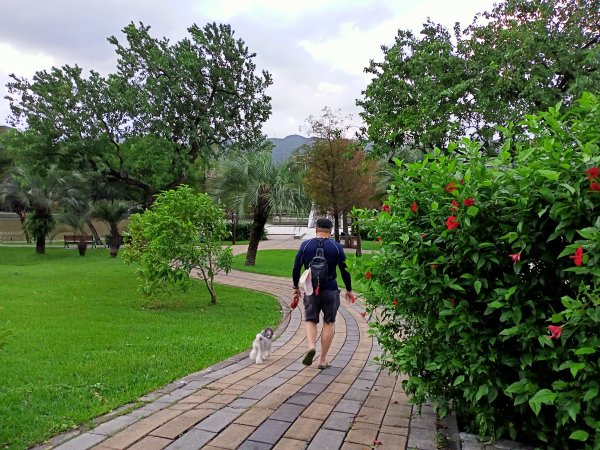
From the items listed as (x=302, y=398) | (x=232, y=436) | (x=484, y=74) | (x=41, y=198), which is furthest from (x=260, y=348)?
(x=41, y=198)

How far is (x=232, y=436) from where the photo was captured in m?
3.08

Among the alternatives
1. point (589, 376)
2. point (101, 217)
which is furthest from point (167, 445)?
point (101, 217)

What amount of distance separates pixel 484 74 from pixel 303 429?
40.4 ft

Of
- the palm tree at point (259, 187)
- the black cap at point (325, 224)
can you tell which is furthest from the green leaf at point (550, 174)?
the palm tree at point (259, 187)

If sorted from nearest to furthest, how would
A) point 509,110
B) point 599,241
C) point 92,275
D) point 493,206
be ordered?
1. point 599,241
2. point 493,206
3. point 509,110
4. point 92,275

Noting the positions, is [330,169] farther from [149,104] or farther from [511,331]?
[511,331]

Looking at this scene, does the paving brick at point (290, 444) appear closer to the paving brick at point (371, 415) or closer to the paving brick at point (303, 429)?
the paving brick at point (303, 429)

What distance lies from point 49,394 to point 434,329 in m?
3.23

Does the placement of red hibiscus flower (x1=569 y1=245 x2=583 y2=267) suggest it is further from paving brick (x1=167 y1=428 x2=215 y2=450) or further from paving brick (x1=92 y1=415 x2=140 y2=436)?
paving brick (x1=92 y1=415 x2=140 y2=436)

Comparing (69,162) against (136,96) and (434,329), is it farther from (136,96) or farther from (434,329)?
(434,329)

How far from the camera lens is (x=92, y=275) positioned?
1498cm

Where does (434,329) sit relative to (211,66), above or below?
below

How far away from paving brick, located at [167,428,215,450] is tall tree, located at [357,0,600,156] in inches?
382

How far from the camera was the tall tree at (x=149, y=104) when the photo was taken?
16.3 m
